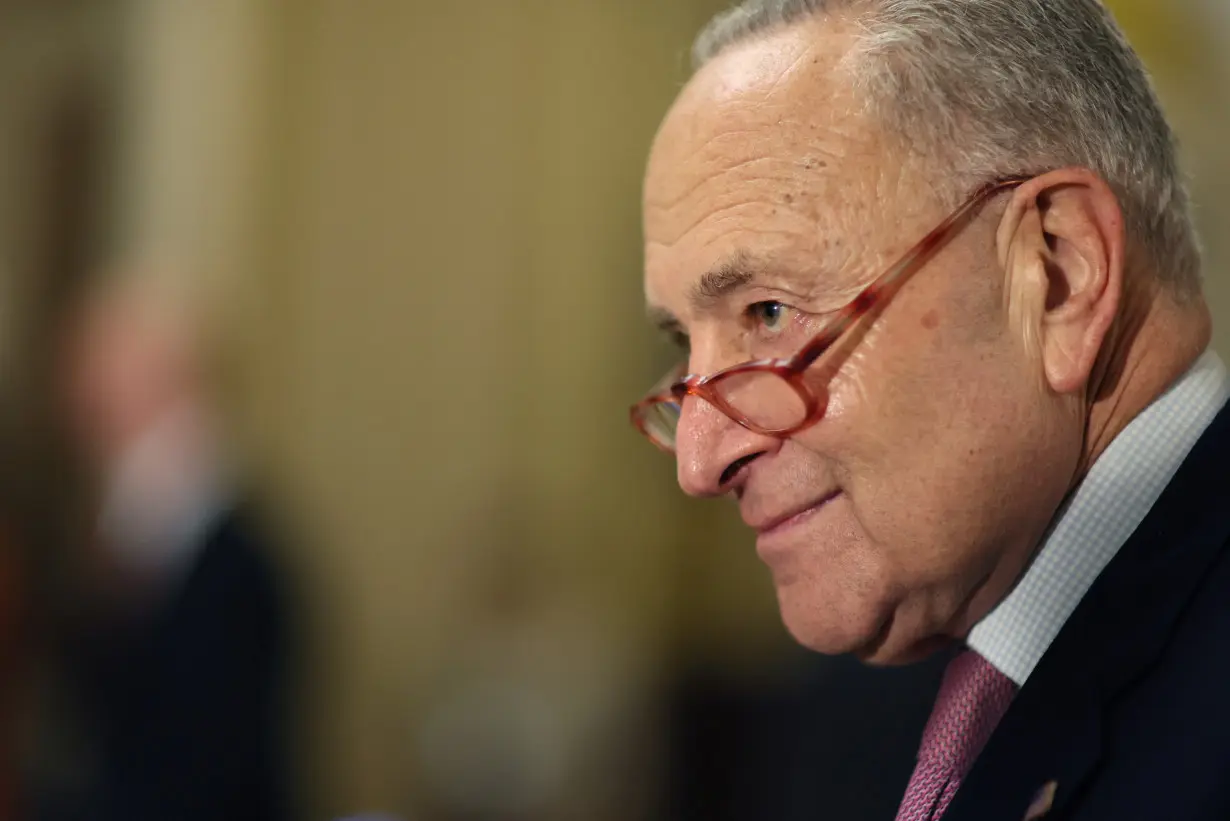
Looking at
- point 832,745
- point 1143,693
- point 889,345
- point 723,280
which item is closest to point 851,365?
point 889,345

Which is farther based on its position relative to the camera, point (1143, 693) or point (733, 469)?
point (733, 469)

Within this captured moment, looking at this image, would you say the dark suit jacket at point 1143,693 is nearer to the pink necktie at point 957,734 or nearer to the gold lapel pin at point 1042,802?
the gold lapel pin at point 1042,802

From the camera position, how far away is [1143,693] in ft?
3.24

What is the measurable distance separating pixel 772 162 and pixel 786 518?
0.32 metres

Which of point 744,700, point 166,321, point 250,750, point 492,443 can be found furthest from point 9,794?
point 744,700

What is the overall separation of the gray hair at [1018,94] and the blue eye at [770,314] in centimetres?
17

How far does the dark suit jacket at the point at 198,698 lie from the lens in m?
2.41

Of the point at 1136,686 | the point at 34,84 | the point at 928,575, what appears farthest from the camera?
the point at 34,84

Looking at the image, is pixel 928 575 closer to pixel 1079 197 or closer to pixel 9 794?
pixel 1079 197

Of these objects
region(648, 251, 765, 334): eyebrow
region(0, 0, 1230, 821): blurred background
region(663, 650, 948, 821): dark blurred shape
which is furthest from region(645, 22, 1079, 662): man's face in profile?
region(0, 0, 1230, 821): blurred background

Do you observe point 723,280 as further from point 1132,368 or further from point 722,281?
point 1132,368

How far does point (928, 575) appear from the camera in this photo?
1098 mm

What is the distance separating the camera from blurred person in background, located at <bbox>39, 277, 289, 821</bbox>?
7.94ft

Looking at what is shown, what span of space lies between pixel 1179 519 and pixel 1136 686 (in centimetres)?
14
